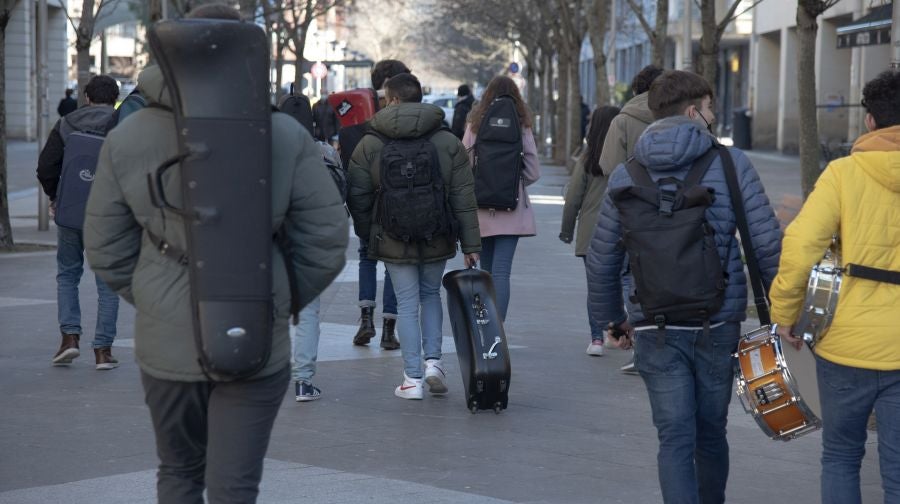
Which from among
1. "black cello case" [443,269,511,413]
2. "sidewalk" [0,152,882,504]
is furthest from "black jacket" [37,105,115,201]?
"black cello case" [443,269,511,413]

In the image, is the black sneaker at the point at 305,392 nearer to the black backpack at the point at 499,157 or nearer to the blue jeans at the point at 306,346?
the blue jeans at the point at 306,346

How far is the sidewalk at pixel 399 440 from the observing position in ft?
18.9

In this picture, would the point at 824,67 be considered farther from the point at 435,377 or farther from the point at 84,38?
the point at 435,377

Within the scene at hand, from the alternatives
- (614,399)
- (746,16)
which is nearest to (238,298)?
(614,399)

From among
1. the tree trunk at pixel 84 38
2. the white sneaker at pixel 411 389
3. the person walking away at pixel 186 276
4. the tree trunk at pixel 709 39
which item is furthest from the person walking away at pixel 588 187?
the tree trunk at pixel 84 38

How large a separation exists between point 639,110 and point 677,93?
324cm

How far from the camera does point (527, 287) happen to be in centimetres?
1280

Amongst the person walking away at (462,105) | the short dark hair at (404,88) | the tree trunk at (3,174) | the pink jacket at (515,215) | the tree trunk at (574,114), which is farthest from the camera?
the tree trunk at (574,114)

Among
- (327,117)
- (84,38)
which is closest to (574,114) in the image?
(84,38)

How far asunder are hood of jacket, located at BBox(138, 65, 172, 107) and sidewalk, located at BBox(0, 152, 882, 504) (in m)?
2.30

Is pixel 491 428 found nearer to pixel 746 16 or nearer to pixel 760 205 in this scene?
pixel 760 205

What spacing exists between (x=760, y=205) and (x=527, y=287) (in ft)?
26.8

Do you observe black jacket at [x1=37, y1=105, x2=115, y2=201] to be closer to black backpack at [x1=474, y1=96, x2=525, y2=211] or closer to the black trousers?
black backpack at [x1=474, y1=96, x2=525, y2=211]

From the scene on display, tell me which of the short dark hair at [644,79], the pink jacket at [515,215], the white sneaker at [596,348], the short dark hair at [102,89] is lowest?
the white sneaker at [596,348]
